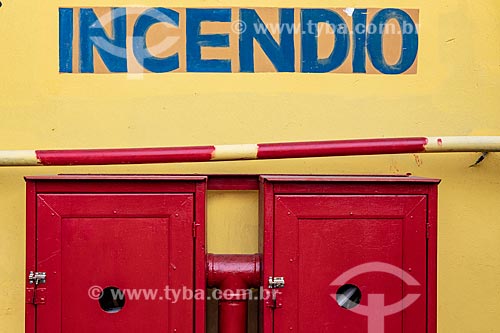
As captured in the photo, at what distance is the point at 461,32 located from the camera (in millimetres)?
2652

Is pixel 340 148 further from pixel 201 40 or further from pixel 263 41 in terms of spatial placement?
pixel 201 40

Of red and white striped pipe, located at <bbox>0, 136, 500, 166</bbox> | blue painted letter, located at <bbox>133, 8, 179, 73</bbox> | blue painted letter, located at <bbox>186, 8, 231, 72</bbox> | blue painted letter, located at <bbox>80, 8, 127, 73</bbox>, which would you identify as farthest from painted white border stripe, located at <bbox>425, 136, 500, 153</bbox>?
blue painted letter, located at <bbox>80, 8, 127, 73</bbox>

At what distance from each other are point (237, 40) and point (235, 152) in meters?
0.54

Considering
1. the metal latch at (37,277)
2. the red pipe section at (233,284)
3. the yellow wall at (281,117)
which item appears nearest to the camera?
the metal latch at (37,277)

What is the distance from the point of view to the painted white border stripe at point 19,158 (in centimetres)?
236

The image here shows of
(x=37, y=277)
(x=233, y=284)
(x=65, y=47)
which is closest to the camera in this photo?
(x=37, y=277)

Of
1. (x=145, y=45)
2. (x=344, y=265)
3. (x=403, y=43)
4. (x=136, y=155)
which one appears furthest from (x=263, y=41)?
(x=344, y=265)

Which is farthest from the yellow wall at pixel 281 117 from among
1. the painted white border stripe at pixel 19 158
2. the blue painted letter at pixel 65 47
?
the painted white border stripe at pixel 19 158

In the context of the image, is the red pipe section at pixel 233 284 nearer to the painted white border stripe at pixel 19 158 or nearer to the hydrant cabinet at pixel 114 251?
the hydrant cabinet at pixel 114 251

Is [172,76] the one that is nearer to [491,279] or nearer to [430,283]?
[430,283]

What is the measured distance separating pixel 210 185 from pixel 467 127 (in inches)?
45.0

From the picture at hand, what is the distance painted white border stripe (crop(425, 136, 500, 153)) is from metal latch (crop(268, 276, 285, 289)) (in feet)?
2.58

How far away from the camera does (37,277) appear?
2166 mm

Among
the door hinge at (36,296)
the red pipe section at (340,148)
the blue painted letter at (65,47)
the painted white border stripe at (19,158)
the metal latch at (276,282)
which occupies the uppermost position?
the blue painted letter at (65,47)
